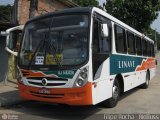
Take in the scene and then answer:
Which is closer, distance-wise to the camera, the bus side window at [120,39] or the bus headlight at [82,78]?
the bus headlight at [82,78]

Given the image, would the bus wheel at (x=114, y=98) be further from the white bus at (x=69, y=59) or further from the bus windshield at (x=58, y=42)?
the bus windshield at (x=58, y=42)

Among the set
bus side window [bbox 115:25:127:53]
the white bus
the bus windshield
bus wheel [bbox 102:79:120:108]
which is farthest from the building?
bus wheel [bbox 102:79:120:108]

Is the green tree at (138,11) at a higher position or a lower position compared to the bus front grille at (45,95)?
higher

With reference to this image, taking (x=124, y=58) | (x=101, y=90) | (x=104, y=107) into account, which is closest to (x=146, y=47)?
(x=124, y=58)

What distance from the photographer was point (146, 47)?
17094mm

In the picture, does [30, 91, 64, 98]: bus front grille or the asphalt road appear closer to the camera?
[30, 91, 64, 98]: bus front grille

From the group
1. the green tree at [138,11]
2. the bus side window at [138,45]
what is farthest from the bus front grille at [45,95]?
the green tree at [138,11]

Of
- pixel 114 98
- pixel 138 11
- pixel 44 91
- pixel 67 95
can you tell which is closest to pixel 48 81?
pixel 44 91

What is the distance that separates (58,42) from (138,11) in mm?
21771

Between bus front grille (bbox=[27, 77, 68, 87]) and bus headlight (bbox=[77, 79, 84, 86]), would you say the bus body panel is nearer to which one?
bus headlight (bbox=[77, 79, 84, 86])

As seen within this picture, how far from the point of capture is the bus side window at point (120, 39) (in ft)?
36.2

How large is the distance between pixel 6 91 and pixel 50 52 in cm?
484

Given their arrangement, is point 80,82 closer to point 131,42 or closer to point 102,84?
point 102,84

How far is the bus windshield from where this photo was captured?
875cm
